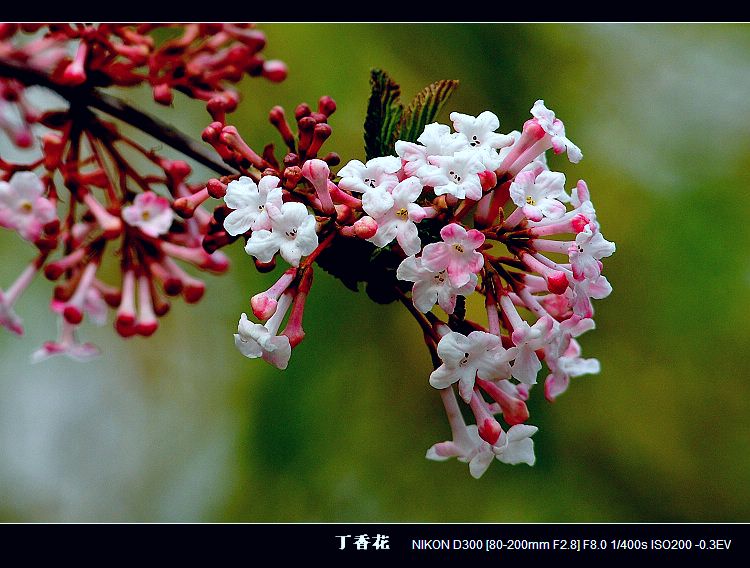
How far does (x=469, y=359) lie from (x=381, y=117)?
1.21ft

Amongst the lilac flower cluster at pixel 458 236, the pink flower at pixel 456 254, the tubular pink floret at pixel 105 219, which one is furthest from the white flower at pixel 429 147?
the tubular pink floret at pixel 105 219

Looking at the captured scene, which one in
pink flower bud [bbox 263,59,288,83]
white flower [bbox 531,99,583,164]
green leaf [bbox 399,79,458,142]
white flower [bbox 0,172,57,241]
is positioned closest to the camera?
white flower [bbox 531,99,583,164]

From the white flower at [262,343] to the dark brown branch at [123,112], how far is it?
27cm

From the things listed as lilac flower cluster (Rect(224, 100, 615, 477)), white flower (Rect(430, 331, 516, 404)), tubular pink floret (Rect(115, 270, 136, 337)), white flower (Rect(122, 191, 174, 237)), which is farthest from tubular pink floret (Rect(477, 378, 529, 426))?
tubular pink floret (Rect(115, 270, 136, 337))

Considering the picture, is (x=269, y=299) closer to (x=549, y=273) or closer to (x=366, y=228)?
(x=366, y=228)

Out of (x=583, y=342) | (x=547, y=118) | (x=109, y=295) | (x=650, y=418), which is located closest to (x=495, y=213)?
(x=547, y=118)

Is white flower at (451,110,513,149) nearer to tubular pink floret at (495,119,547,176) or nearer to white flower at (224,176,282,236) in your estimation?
tubular pink floret at (495,119,547,176)

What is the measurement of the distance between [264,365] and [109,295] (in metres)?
1.81

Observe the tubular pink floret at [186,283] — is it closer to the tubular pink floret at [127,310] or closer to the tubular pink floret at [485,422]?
the tubular pink floret at [127,310]

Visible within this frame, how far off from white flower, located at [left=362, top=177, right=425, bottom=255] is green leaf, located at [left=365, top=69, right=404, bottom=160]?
0.18 metres

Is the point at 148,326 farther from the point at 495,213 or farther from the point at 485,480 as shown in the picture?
the point at 485,480

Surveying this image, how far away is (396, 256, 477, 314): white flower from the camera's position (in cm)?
90

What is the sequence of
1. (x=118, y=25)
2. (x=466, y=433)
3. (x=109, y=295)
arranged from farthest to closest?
1. (x=109, y=295)
2. (x=118, y=25)
3. (x=466, y=433)

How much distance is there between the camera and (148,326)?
144cm
